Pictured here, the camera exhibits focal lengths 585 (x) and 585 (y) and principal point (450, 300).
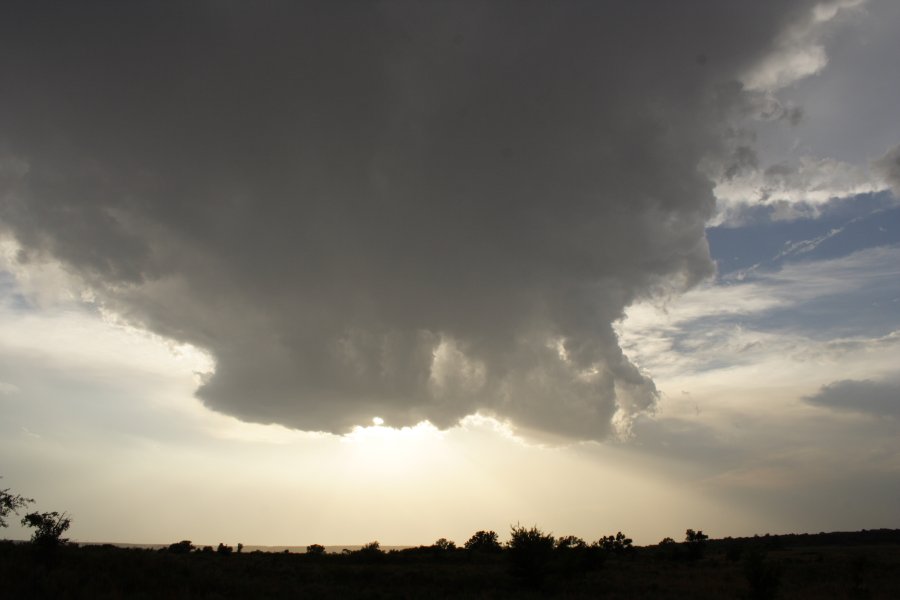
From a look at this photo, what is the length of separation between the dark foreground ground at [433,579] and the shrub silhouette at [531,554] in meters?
0.08

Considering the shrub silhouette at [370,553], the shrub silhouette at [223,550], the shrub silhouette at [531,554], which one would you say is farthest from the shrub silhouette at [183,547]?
the shrub silhouette at [531,554]

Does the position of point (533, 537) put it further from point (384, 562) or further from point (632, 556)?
point (632, 556)

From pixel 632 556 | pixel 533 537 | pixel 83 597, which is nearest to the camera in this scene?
pixel 83 597

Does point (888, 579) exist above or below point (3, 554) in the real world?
below

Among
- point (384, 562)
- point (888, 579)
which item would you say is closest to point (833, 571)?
point (888, 579)

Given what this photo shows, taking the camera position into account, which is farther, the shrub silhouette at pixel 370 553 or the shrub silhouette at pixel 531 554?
the shrub silhouette at pixel 370 553

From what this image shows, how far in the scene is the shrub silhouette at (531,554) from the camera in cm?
4456

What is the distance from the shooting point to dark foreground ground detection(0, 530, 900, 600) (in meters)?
32.7

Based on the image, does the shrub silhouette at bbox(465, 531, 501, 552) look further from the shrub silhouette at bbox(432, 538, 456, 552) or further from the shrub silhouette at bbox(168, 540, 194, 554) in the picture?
the shrub silhouette at bbox(168, 540, 194, 554)

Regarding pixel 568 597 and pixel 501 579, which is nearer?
pixel 568 597

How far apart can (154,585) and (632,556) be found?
219 feet

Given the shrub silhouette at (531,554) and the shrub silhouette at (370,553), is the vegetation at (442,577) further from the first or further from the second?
the shrub silhouette at (370,553)

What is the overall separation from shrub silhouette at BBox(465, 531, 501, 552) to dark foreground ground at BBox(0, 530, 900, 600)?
2792 centimetres

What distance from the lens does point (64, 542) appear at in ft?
132
